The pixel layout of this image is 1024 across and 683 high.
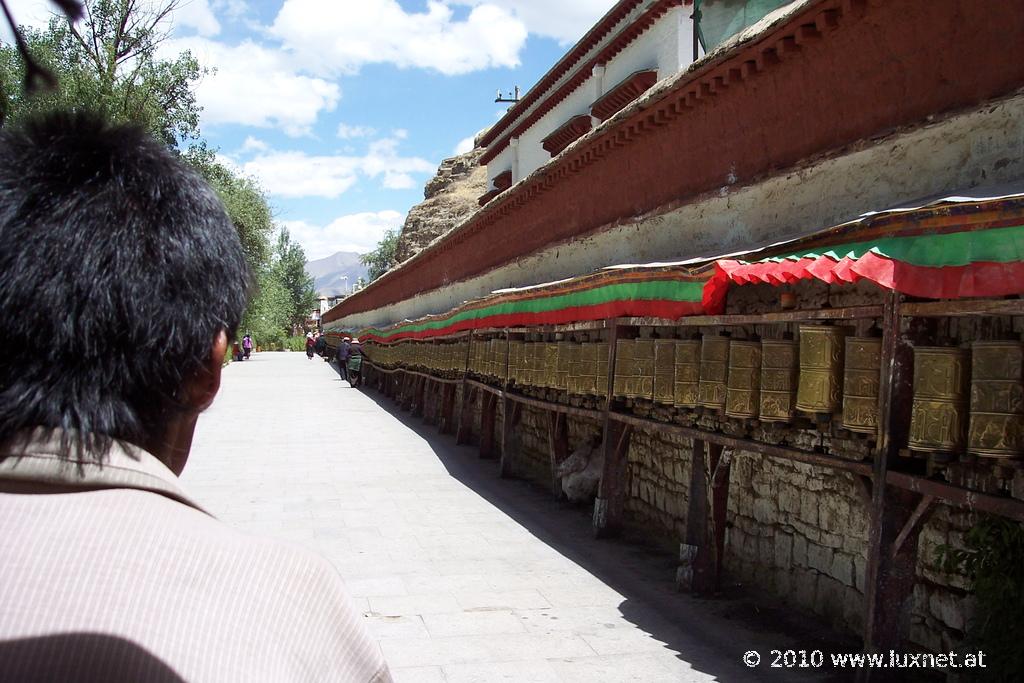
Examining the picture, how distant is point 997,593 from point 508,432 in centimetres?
770

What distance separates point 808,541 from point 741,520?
2.82 ft

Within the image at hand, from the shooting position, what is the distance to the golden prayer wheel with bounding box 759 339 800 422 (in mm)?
5211

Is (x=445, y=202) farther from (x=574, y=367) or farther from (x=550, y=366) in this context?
(x=574, y=367)

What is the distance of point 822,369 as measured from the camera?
190 inches

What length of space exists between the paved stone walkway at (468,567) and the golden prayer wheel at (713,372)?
1331 millimetres

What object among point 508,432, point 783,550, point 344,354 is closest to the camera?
point 783,550

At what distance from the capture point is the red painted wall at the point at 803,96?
4527 millimetres

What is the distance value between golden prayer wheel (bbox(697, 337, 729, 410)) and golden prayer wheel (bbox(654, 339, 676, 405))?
43cm

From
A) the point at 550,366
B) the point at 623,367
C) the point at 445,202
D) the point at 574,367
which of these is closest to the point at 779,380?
the point at 623,367

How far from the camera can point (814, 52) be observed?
578 cm

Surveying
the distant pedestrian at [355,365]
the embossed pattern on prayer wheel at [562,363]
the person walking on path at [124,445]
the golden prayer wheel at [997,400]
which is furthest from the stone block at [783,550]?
the distant pedestrian at [355,365]

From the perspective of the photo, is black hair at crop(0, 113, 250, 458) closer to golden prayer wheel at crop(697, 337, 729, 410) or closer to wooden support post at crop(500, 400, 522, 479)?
golden prayer wheel at crop(697, 337, 729, 410)

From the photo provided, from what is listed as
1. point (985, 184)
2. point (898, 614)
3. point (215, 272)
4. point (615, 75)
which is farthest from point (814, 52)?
point (615, 75)

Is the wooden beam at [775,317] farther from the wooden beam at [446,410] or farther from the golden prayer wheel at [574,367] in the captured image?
the wooden beam at [446,410]
